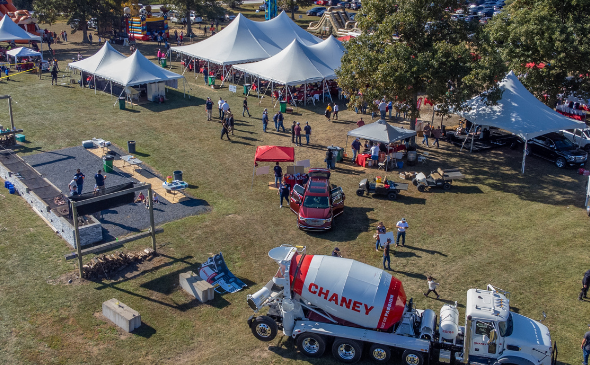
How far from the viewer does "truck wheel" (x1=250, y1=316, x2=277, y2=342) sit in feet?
45.3

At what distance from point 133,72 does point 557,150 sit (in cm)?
2635

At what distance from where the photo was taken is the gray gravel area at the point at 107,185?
20.3 m

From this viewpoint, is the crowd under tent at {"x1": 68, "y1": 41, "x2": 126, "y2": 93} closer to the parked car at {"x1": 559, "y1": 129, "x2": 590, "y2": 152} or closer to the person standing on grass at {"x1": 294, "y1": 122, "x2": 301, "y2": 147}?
the person standing on grass at {"x1": 294, "y1": 122, "x2": 301, "y2": 147}

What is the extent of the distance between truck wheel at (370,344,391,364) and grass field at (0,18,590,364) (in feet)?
4.03

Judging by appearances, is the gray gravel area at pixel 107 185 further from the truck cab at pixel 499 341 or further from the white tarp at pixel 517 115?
the white tarp at pixel 517 115

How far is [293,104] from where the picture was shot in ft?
119

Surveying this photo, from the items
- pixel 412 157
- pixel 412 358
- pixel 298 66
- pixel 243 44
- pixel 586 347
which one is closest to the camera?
pixel 412 358

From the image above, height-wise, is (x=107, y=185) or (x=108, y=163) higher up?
(x=108, y=163)

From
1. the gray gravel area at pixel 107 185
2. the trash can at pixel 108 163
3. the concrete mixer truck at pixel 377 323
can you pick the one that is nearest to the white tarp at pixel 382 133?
the gray gravel area at pixel 107 185

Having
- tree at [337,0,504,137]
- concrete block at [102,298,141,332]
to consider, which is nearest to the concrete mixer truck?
concrete block at [102,298,141,332]

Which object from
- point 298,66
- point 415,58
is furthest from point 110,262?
point 298,66

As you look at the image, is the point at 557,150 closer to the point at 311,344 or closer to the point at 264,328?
the point at 311,344

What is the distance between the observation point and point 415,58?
26.0 m

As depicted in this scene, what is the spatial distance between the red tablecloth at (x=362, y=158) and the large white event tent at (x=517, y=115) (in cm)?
561
